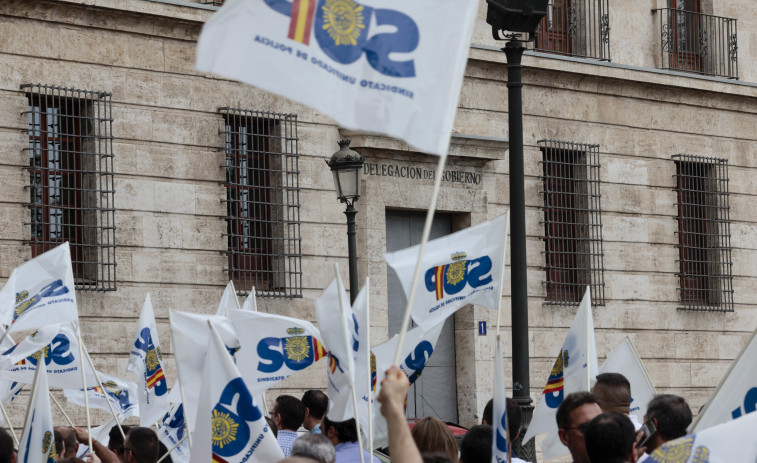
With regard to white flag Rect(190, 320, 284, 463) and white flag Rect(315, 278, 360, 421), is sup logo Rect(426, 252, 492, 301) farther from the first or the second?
white flag Rect(190, 320, 284, 463)

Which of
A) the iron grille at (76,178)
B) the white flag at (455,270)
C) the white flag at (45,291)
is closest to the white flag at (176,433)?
the white flag at (45,291)

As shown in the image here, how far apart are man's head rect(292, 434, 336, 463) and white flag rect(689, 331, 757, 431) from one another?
1.62 m

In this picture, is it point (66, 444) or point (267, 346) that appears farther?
point (267, 346)

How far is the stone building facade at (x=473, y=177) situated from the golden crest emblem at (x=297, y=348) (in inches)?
268

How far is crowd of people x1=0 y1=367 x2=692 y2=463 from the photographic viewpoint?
4.60m

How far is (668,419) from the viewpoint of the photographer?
6676mm

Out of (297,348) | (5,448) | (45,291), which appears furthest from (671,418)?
(45,291)

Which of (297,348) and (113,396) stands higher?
(297,348)

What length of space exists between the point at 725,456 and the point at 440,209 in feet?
47.3

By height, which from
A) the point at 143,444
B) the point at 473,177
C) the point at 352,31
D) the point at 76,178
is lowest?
the point at 143,444

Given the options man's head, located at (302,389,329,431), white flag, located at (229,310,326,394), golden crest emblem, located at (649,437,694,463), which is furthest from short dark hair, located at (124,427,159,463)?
golden crest emblem, located at (649,437,694,463)

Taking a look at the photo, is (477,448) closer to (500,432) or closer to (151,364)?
(500,432)

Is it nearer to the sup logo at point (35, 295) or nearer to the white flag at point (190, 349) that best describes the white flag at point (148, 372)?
the sup logo at point (35, 295)

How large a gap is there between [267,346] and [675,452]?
4469mm
